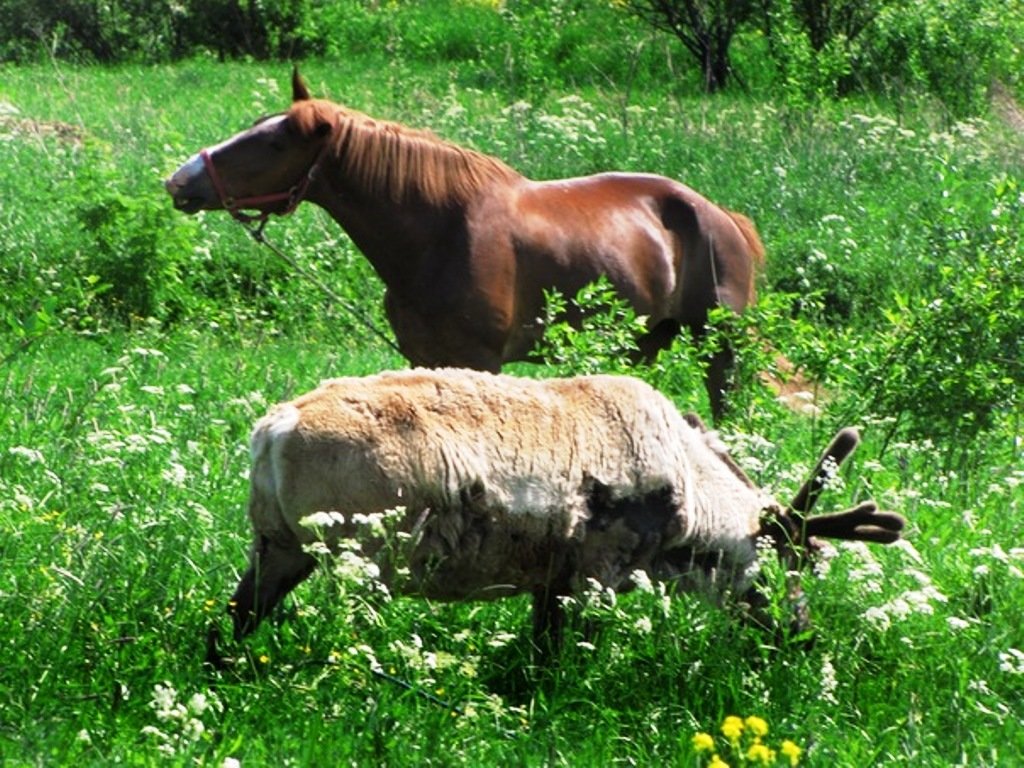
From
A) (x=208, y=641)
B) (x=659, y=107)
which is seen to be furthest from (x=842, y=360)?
(x=659, y=107)

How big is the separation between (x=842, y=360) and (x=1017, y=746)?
2.95 metres

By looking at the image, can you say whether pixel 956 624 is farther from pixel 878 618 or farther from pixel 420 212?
pixel 420 212

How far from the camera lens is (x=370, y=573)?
224 inches

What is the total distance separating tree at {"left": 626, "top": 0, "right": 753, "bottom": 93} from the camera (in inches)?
952

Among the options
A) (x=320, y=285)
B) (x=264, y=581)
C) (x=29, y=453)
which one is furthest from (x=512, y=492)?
(x=320, y=285)

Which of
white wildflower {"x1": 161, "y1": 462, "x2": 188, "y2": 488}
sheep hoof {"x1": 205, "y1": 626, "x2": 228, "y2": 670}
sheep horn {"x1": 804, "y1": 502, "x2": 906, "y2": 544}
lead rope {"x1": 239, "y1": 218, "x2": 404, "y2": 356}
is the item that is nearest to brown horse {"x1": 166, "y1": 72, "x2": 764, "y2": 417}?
lead rope {"x1": 239, "y1": 218, "x2": 404, "y2": 356}

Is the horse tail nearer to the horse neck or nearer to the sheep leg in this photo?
the horse neck

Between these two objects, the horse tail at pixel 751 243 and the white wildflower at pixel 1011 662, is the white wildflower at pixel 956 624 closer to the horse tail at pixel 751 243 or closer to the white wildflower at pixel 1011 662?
the white wildflower at pixel 1011 662

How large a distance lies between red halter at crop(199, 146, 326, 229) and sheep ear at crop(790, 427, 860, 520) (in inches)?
152

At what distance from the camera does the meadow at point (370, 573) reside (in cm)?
596

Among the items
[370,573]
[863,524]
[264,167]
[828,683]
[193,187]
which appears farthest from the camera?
[193,187]

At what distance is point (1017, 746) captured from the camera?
20.6ft

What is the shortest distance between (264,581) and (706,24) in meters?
19.3

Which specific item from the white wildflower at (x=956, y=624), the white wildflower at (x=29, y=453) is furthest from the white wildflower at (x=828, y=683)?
the white wildflower at (x=29, y=453)
